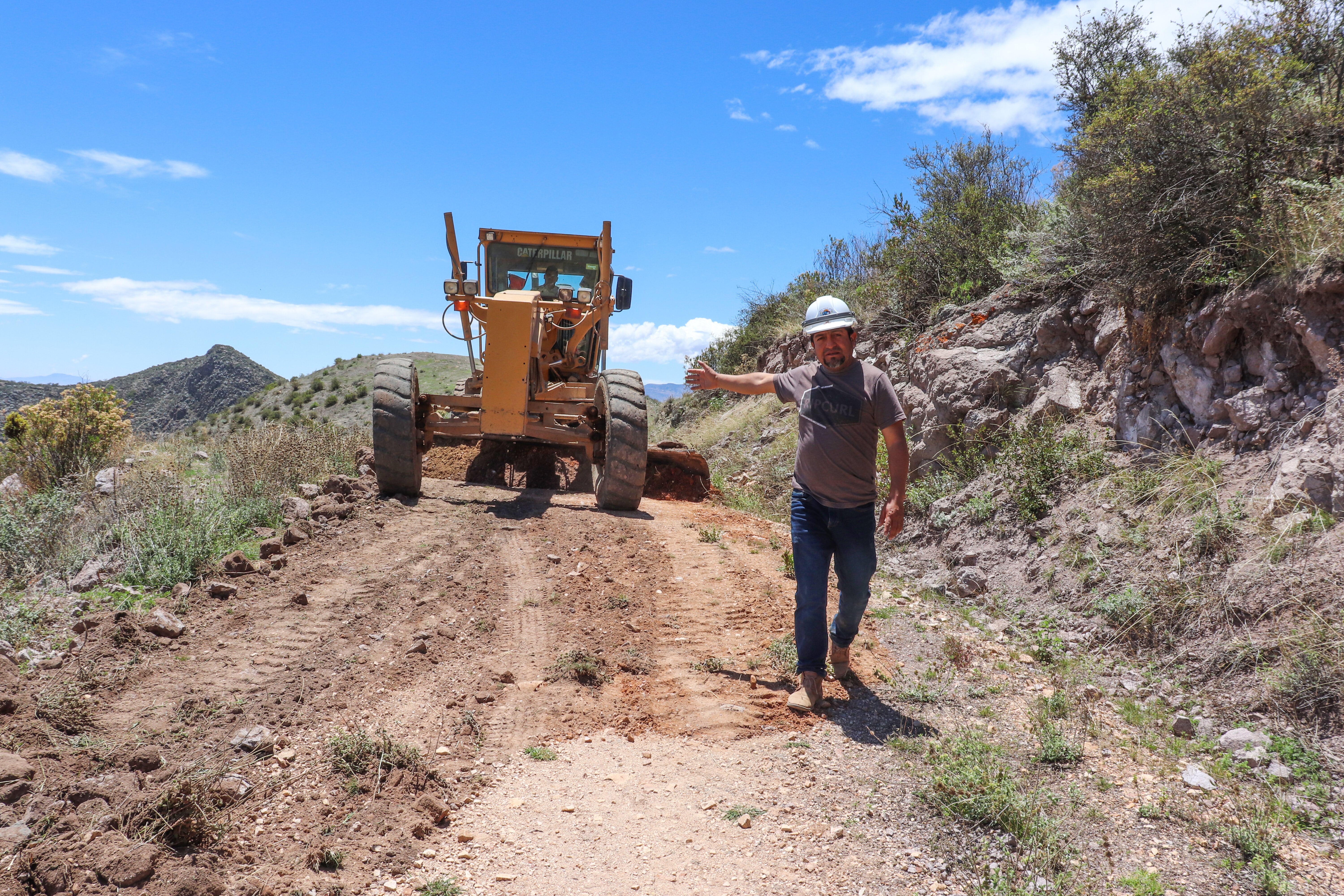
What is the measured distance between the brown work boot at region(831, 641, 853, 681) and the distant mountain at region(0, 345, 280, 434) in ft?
140

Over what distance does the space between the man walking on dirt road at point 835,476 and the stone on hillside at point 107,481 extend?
21.6 ft

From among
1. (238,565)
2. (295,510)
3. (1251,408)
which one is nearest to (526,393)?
(295,510)

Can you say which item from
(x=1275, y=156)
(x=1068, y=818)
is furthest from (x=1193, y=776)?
(x=1275, y=156)

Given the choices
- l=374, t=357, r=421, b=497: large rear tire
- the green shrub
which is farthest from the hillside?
l=374, t=357, r=421, b=497: large rear tire

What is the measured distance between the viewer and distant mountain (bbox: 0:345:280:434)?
43.9 meters

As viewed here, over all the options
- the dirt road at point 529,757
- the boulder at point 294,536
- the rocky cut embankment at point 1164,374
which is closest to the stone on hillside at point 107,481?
the boulder at point 294,536

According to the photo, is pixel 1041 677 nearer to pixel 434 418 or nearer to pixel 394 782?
pixel 394 782

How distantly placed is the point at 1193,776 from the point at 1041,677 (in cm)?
119

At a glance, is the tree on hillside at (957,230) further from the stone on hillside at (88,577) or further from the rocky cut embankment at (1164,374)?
the stone on hillside at (88,577)

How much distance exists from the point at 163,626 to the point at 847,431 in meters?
4.01

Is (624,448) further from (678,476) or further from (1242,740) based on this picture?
(1242,740)

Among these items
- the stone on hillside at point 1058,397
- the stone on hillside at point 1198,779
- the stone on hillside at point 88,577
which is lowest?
the stone on hillside at point 1198,779

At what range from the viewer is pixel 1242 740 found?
3725mm

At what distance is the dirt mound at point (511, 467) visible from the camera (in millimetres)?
11227
